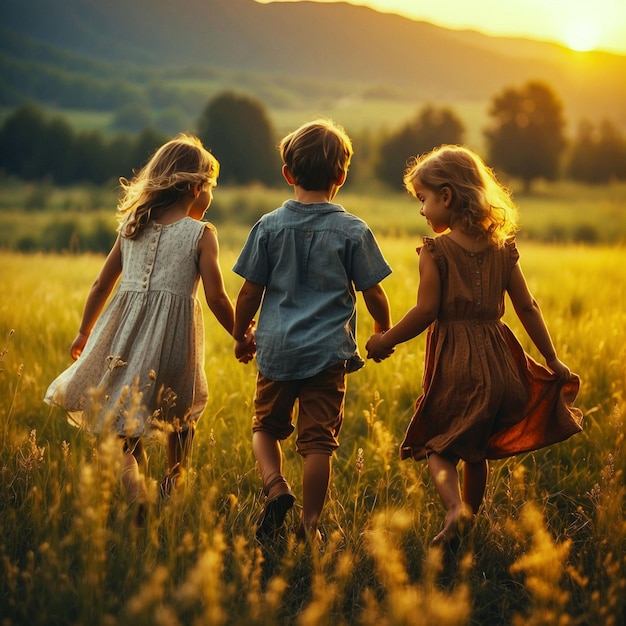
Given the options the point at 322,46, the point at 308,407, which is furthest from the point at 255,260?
the point at 322,46

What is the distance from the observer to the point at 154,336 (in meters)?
2.99

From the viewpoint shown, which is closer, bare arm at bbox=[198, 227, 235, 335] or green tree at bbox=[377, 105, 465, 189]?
bare arm at bbox=[198, 227, 235, 335]

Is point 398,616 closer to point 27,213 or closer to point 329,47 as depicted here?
point 27,213

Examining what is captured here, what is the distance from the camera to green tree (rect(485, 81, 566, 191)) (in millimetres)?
47531

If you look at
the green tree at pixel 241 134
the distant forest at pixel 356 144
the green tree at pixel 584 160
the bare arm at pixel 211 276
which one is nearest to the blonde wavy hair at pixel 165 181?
the bare arm at pixel 211 276

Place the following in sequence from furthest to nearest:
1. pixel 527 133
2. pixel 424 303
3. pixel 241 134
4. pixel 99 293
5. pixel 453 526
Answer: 1. pixel 527 133
2. pixel 241 134
3. pixel 99 293
4. pixel 424 303
5. pixel 453 526

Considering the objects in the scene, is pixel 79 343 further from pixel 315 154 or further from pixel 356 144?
pixel 356 144

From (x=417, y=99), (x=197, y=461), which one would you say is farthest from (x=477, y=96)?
(x=197, y=461)

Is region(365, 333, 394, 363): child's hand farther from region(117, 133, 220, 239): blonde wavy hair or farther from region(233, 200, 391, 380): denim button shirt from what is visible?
region(117, 133, 220, 239): blonde wavy hair

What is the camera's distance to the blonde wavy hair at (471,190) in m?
2.84

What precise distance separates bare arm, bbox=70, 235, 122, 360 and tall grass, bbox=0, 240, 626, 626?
0.35m

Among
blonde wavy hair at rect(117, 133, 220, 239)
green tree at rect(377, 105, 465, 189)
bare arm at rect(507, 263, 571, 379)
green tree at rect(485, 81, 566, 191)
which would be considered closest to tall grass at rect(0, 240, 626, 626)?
bare arm at rect(507, 263, 571, 379)

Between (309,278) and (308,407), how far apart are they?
0.55m

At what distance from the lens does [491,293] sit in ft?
9.41
